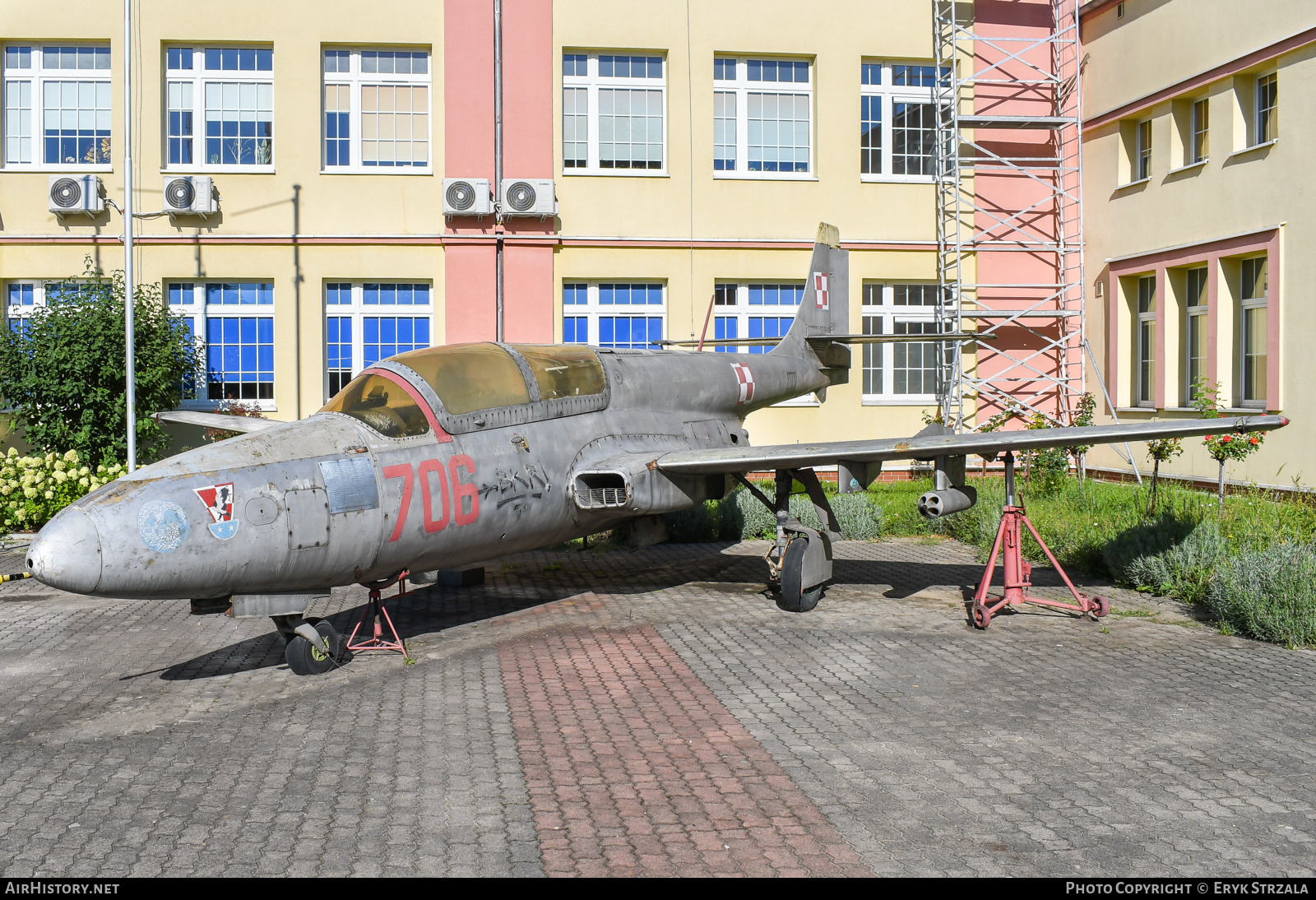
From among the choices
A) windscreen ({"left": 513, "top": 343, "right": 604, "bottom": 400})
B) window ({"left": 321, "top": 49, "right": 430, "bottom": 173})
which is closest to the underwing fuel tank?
windscreen ({"left": 513, "top": 343, "right": 604, "bottom": 400})

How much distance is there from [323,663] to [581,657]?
1968 millimetres

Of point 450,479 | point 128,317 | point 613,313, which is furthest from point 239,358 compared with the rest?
point 450,479

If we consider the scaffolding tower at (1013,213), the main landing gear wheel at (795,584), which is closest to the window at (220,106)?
the scaffolding tower at (1013,213)

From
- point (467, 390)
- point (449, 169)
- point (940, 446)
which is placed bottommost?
point (940, 446)

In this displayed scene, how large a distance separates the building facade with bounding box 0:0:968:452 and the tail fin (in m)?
3.11

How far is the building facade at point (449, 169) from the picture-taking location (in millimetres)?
17422

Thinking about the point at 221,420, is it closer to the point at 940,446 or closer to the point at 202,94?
the point at 940,446

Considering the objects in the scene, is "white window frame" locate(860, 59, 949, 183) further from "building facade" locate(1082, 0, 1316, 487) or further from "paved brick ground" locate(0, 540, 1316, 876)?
"paved brick ground" locate(0, 540, 1316, 876)

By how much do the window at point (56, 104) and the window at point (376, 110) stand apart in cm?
382

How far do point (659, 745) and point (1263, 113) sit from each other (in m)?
15.1

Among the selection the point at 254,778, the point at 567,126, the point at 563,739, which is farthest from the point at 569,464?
the point at 567,126

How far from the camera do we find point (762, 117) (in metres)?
18.9

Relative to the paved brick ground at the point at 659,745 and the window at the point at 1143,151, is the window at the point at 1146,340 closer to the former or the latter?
the window at the point at 1143,151

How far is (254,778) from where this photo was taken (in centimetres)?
551
